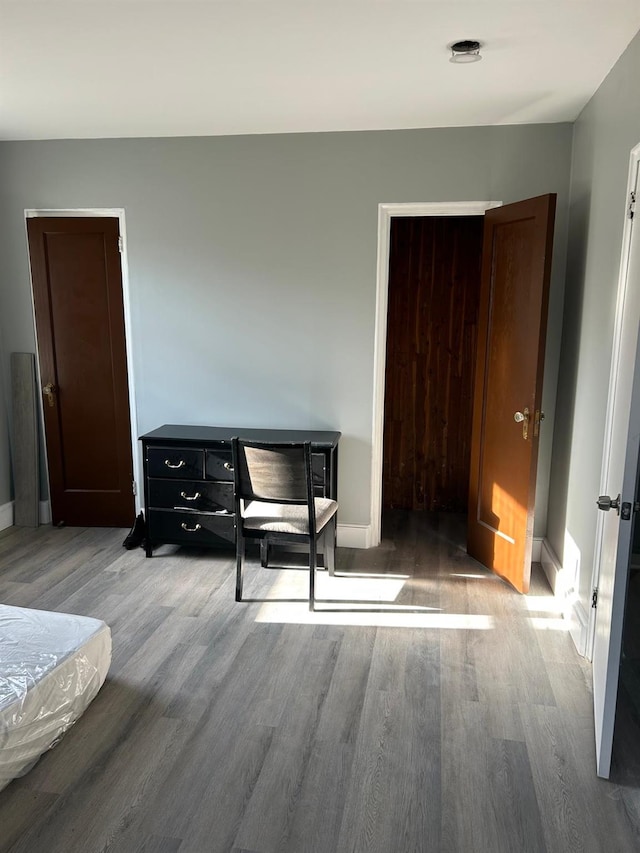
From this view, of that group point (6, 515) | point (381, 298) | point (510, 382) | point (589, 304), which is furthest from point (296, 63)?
point (6, 515)

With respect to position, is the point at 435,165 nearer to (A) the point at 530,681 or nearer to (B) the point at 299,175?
(B) the point at 299,175

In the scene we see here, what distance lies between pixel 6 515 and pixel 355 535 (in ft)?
7.95

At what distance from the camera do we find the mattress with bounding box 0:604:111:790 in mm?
1979

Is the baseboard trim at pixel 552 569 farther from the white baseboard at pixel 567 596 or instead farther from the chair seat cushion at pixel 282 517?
the chair seat cushion at pixel 282 517

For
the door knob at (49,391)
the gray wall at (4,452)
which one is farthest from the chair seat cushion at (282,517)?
the gray wall at (4,452)

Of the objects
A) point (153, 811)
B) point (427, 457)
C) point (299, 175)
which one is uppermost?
point (299, 175)

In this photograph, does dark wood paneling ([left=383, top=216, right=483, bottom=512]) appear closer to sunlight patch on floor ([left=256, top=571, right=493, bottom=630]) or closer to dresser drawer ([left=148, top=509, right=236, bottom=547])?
sunlight patch on floor ([left=256, top=571, right=493, bottom=630])

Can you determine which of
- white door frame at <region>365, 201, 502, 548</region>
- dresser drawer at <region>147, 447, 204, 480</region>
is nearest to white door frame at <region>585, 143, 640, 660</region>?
white door frame at <region>365, 201, 502, 548</region>

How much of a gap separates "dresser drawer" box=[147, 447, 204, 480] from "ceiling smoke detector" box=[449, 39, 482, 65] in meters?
2.37

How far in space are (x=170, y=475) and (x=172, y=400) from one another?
59cm

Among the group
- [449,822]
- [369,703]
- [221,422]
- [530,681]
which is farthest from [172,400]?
[449,822]

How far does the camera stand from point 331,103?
3.16m

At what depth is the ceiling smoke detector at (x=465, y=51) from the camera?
2416 millimetres

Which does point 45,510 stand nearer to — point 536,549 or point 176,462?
point 176,462
